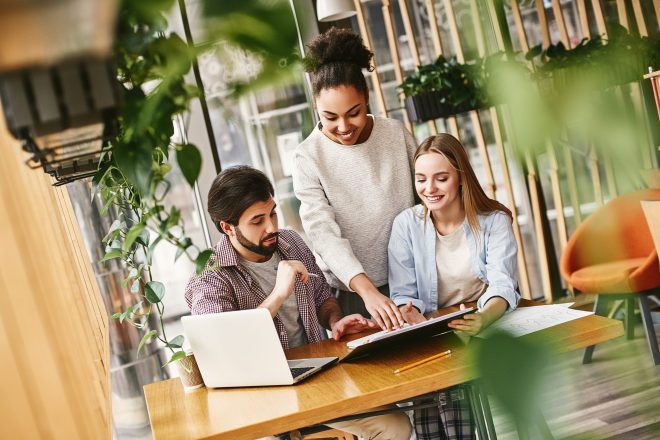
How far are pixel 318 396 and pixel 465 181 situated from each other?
101 centimetres

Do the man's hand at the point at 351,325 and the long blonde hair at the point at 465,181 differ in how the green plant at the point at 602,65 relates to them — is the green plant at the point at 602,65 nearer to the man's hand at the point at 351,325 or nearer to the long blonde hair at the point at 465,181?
the man's hand at the point at 351,325

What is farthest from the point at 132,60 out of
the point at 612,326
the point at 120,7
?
the point at 612,326

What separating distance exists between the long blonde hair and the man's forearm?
0.43 metres

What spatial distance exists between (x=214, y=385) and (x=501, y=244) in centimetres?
97

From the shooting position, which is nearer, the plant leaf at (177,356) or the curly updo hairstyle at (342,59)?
the plant leaf at (177,356)

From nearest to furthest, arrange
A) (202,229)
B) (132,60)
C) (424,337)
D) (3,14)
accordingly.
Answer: (3,14), (132,60), (424,337), (202,229)

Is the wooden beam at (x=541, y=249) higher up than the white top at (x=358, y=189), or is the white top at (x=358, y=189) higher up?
the white top at (x=358, y=189)

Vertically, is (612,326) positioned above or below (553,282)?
above

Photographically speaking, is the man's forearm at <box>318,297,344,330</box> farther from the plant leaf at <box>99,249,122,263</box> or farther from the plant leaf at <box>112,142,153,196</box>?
the plant leaf at <box>112,142,153,196</box>

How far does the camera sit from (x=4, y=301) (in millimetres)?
820

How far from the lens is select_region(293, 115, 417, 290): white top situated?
2.68 metres

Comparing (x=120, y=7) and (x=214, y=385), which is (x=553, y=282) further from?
(x=120, y=7)

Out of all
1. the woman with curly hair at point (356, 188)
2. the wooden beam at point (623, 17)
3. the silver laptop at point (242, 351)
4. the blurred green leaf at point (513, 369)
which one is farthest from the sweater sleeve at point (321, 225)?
the blurred green leaf at point (513, 369)

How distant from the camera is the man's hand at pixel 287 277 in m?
2.37
